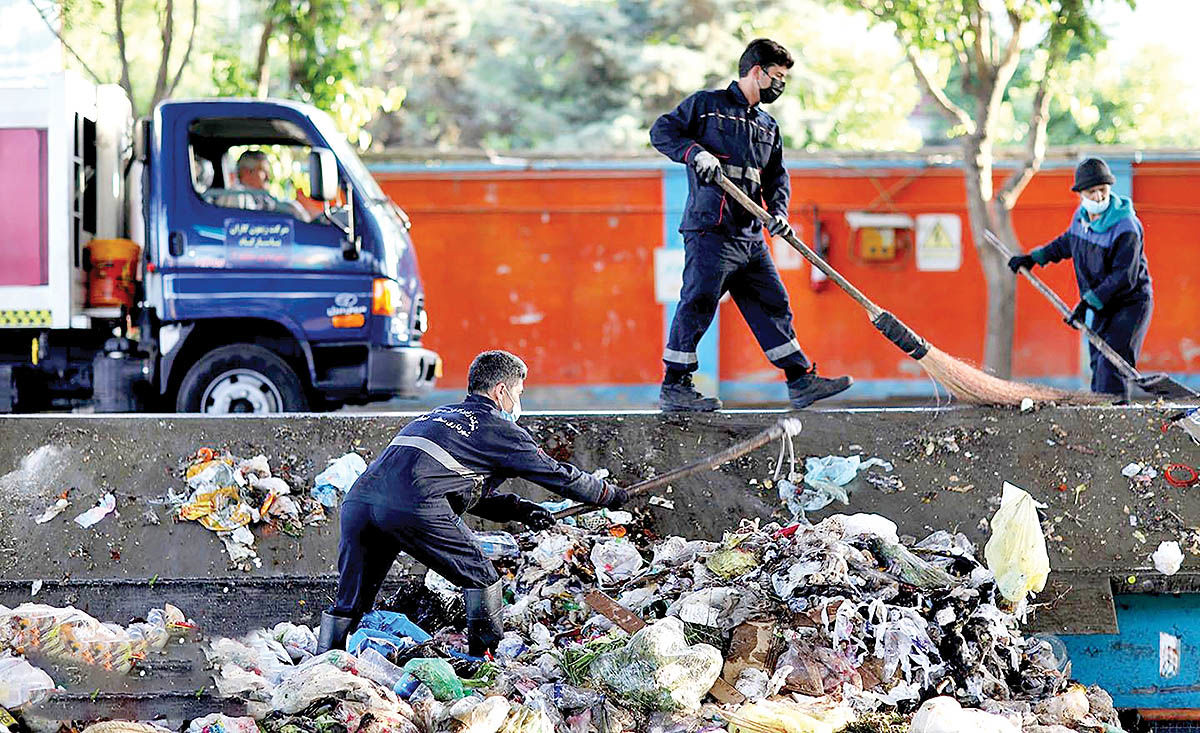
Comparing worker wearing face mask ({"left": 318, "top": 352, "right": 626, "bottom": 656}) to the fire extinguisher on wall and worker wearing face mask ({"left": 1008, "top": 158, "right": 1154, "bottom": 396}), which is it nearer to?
worker wearing face mask ({"left": 1008, "top": 158, "right": 1154, "bottom": 396})

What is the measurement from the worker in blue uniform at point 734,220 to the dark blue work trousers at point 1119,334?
1919mm

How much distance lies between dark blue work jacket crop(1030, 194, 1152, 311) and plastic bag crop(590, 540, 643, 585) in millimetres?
3425

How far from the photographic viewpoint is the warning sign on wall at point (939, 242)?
44.0 ft

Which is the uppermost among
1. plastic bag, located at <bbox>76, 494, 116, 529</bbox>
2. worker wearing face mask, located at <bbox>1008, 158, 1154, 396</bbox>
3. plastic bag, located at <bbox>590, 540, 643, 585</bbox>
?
worker wearing face mask, located at <bbox>1008, 158, 1154, 396</bbox>

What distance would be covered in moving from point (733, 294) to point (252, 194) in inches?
116

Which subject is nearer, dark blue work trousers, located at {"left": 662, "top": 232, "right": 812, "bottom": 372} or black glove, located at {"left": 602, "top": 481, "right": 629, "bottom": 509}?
black glove, located at {"left": 602, "top": 481, "right": 629, "bottom": 509}

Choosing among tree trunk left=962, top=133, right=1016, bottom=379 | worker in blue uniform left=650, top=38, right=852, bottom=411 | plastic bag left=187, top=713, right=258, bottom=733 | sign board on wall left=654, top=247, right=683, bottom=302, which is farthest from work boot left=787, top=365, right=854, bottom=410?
sign board on wall left=654, top=247, right=683, bottom=302

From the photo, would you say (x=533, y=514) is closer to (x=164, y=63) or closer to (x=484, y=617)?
(x=484, y=617)

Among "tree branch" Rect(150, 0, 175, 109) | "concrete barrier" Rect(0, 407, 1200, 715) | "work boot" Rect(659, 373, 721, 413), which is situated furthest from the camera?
"tree branch" Rect(150, 0, 175, 109)

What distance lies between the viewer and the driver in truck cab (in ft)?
24.9

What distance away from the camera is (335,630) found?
486 centimetres

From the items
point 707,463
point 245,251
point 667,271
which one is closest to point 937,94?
point 667,271

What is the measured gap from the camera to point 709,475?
6.11 metres

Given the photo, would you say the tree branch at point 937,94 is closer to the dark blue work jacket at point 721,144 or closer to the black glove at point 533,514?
the dark blue work jacket at point 721,144
